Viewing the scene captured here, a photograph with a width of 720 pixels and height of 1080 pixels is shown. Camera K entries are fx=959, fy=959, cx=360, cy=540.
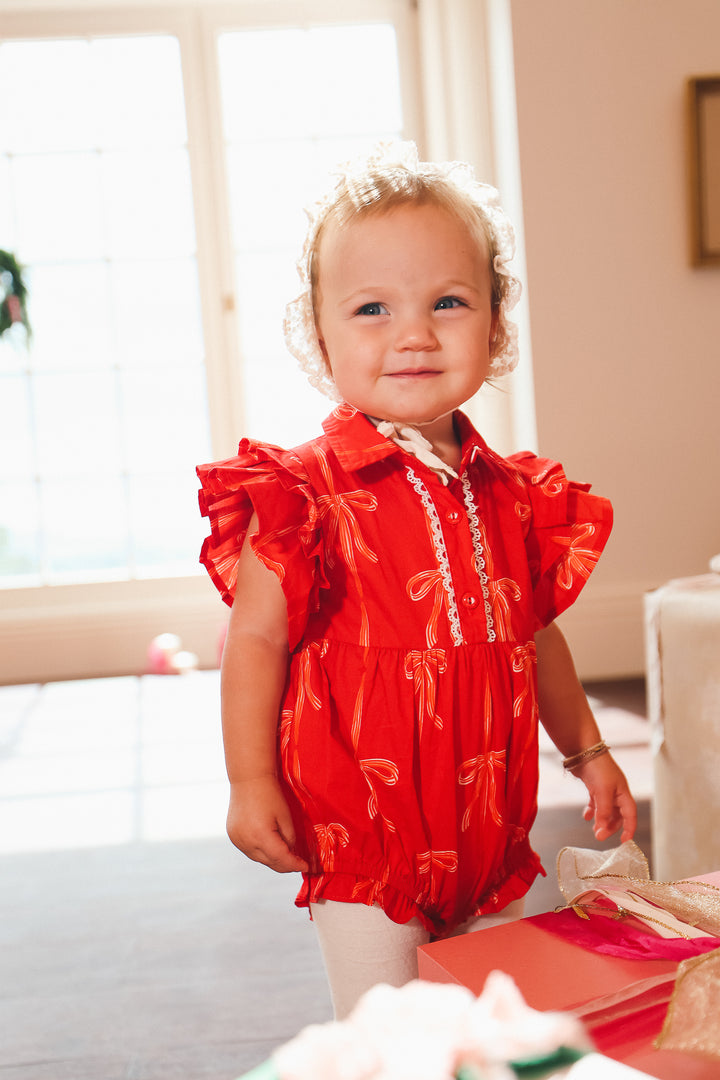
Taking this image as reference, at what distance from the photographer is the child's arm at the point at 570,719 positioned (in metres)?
0.94

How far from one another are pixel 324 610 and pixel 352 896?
236 mm

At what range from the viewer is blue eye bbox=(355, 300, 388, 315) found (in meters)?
0.81

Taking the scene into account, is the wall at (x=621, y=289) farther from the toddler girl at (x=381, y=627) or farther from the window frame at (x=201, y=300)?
the toddler girl at (x=381, y=627)

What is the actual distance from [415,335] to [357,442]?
105 millimetres

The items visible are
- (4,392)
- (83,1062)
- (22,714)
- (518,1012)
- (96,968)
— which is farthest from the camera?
(4,392)

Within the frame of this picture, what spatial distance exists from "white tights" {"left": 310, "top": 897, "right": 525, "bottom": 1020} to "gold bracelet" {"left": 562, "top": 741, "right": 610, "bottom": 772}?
0.23 metres

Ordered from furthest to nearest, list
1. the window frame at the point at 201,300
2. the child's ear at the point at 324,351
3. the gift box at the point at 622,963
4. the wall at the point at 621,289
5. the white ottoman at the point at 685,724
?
the window frame at the point at 201,300, the wall at the point at 621,289, the white ottoman at the point at 685,724, the child's ear at the point at 324,351, the gift box at the point at 622,963

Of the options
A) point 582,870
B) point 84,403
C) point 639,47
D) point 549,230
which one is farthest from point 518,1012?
point 84,403

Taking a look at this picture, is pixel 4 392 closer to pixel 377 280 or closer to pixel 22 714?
pixel 22 714

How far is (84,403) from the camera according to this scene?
3.75 m

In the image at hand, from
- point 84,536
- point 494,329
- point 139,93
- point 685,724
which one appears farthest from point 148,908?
point 84,536

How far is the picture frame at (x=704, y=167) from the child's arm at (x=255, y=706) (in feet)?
8.14

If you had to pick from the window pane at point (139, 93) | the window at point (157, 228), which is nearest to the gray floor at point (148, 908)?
the window at point (157, 228)

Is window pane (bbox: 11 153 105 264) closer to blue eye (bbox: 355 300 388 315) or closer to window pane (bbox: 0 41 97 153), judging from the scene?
window pane (bbox: 0 41 97 153)
